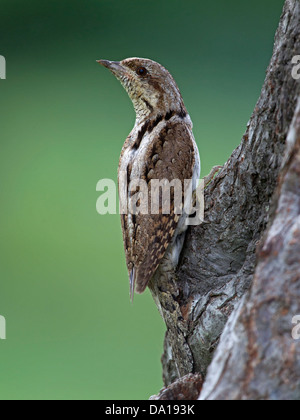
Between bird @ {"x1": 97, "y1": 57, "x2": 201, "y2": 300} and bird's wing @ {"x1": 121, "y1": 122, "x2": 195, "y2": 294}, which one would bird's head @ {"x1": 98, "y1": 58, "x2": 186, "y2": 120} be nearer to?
bird @ {"x1": 97, "y1": 57, "x2": 201, "y2": 300}

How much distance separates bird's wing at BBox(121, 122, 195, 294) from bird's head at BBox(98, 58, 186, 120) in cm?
24

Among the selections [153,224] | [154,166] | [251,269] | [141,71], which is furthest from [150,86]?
[251,269]

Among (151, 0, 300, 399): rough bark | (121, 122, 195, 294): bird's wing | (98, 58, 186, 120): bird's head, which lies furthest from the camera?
(98, 58, 186, 120): bird's head

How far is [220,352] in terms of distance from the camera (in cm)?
130

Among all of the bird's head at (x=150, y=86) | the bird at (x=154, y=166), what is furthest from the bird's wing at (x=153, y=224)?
the bird's head at (x=150, y=86)

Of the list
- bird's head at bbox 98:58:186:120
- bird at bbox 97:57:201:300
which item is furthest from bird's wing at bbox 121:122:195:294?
bird's head at bbox 98:58:186:120

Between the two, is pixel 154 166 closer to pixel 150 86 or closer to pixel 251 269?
pixel 150 86

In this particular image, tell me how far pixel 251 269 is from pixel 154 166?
565mm

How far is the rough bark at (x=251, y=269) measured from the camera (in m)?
1.22

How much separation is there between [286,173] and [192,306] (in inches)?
39.0

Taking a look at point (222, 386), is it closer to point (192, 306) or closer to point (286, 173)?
point (286, 173)

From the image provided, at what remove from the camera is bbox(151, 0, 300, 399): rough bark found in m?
1.22

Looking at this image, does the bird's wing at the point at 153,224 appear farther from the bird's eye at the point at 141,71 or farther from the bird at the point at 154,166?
the bird's eye at the point at 141,71

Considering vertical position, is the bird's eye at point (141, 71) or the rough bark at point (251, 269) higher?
the bird's eye at point (141, 71)
